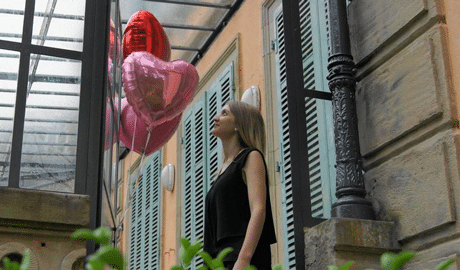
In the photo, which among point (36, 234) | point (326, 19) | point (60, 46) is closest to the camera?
point (36, 234)

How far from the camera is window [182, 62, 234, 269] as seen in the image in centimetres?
770

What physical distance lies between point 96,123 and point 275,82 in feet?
10.3

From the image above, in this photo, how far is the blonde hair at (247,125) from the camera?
331 cm

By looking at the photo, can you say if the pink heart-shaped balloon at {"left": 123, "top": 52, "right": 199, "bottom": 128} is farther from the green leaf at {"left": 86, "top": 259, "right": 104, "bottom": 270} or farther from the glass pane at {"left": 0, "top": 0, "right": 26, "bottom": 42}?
the green leaf at {"left": 86, "top": 259, "right": 104, "bottom": 270}

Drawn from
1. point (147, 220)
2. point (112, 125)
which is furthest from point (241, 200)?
point (147, 220)

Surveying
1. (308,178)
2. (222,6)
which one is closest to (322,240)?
(308,178)

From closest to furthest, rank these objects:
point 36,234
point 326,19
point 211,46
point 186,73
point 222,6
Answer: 1. point 36,234
2. point 326,19
3. point 186,73
4. point 222,6
5. point 211,46

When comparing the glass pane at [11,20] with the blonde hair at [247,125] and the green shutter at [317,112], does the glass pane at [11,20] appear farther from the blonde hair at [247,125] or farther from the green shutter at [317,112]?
the green shutter at [317,112]

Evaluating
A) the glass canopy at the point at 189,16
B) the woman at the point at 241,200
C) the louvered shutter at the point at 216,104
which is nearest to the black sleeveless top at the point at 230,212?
the woman at the point at 241,200

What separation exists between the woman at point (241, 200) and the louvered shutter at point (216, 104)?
412 centimetres

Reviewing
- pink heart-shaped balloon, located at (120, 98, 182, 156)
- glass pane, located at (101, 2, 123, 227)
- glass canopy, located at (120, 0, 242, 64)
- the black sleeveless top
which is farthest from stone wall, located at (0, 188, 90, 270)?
glass canopy, located at (120, 0, 242, 64)

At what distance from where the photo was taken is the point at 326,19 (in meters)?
4.24

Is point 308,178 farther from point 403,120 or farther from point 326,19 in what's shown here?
point 326,19

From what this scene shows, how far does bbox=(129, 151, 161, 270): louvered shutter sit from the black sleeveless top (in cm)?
627
